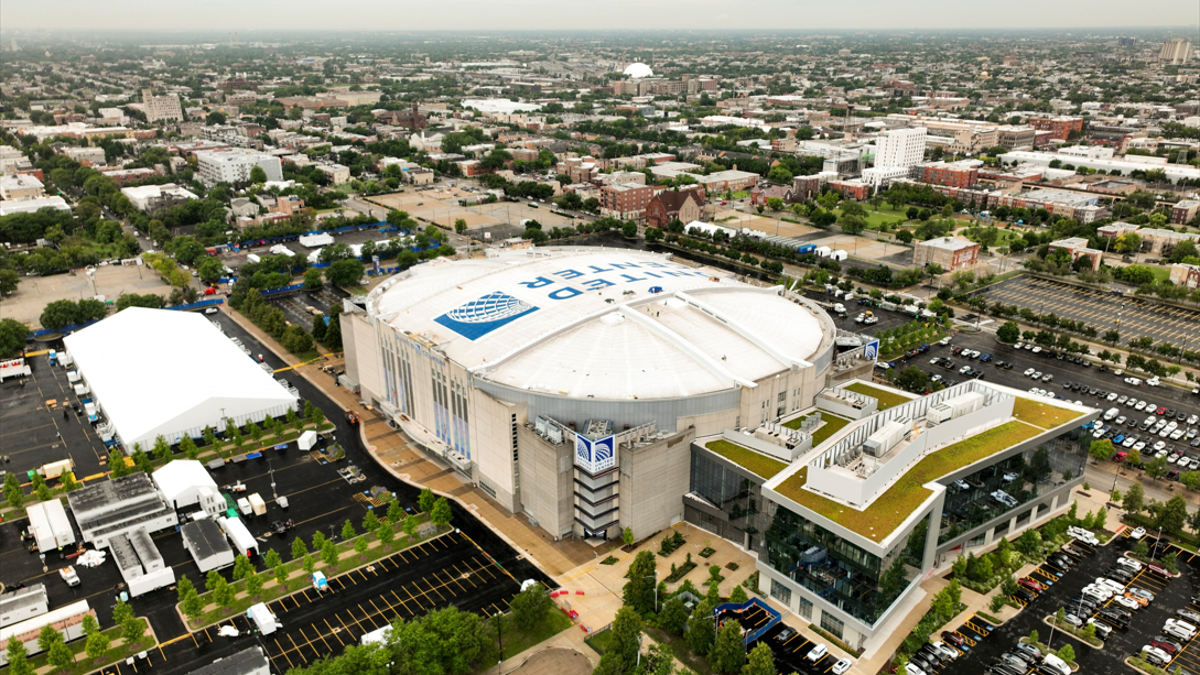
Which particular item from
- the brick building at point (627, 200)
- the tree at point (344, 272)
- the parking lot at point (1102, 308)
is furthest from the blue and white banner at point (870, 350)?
the brick building at point (627, 200)

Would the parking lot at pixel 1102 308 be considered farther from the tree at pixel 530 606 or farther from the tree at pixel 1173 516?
the tree at pixel 530 606

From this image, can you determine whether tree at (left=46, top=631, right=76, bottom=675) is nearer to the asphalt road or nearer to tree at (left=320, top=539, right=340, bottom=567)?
the asphalt road

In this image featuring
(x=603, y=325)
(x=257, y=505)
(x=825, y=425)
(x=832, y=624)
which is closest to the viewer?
(x=832, y=624)

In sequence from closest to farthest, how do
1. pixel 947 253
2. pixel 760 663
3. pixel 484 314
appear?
pixel 760 663
pixel 484 314
pixel 947 253

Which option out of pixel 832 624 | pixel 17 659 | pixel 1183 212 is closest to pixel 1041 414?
pixel 832 624

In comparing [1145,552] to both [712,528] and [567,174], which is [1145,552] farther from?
[567,174]

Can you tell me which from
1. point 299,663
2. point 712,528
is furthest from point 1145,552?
point 299,663

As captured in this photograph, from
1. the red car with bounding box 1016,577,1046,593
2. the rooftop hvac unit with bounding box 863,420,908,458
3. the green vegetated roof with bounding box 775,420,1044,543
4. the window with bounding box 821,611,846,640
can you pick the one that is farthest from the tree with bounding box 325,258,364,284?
the red car with bounding box 1016,577,1046,593

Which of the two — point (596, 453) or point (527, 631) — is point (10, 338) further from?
point (527, 631)
